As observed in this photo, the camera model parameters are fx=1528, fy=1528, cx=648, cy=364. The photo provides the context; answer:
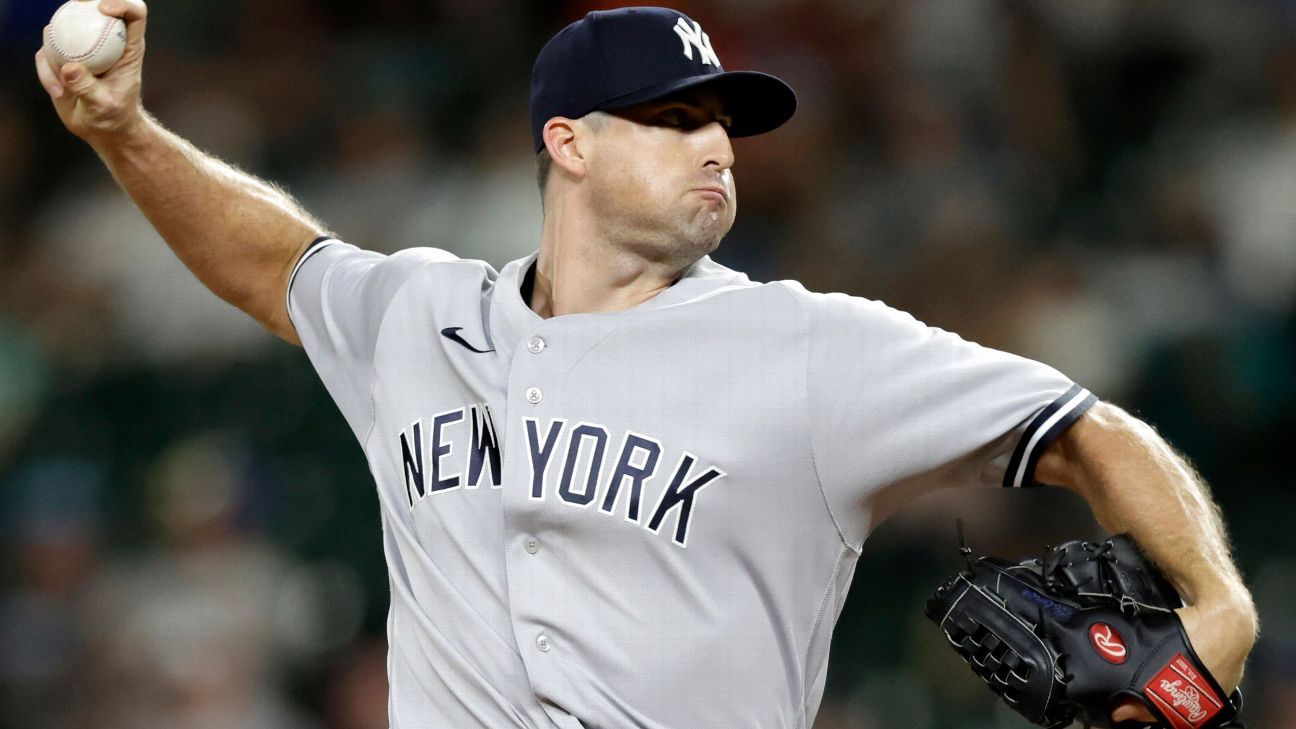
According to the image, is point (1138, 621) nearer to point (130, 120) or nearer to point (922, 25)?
point (130, 120)

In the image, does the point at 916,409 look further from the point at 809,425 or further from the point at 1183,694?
the point at 1183,694

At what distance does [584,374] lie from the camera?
252 centimetres

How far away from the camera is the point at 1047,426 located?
7.56 feet

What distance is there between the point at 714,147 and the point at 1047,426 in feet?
2.49

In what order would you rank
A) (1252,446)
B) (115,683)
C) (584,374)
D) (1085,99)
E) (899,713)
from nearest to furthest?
(584,374), (899,713), (1252,446), (115,683), (1085,99)

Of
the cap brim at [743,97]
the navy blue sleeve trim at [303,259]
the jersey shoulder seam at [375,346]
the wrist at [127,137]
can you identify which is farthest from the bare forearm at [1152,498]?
the wrist at [127,137]

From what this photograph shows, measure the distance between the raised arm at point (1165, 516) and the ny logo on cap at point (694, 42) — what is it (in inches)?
35.3

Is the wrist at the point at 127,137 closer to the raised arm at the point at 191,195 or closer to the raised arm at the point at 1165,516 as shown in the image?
the raised arm at the point at 191,195

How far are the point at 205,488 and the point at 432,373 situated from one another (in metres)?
2.89

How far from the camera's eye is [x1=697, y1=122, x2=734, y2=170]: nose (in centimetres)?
263

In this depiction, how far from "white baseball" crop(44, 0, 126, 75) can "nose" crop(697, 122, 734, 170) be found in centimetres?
106

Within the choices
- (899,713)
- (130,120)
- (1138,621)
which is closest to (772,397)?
(1138,621)

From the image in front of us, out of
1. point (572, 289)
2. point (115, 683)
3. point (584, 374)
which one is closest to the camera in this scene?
point (584, 374)

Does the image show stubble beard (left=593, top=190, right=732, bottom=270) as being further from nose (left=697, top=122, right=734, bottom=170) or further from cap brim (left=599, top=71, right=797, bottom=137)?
cap brim (left=599, top=71, right=797, bottom=137)
